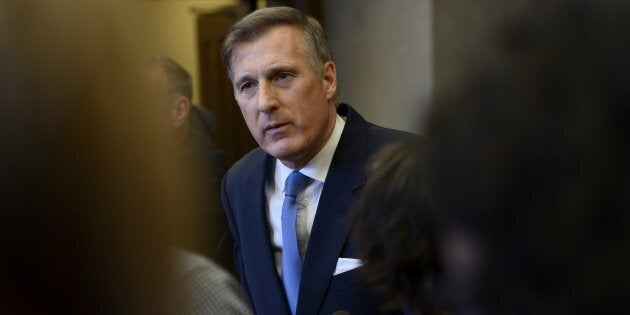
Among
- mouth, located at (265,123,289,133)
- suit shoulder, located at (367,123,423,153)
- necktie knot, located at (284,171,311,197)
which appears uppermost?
mouth, located at (265,123,289,133)

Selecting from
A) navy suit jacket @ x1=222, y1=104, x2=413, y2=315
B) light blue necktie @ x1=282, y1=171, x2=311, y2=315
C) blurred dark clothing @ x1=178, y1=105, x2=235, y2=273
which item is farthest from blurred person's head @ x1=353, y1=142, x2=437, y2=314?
blurred dark clothing @ x1=178, y1=105, x2=235, y2=273

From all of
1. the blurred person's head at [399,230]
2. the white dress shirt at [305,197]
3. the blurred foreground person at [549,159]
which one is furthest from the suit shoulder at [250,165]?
the blurred foreground person at [549,159]

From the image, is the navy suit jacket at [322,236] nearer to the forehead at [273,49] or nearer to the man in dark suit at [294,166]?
the man in dark suit at [294,166]

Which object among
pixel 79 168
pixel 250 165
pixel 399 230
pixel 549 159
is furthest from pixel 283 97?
pixel 549 159

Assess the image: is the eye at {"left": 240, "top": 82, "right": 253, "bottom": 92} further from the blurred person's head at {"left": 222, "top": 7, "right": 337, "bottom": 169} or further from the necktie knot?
the necktie knot

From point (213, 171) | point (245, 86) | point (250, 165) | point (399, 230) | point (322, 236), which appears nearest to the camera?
point (399, 230)

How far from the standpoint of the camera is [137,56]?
2.12 ft

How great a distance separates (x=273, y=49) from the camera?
203 cm

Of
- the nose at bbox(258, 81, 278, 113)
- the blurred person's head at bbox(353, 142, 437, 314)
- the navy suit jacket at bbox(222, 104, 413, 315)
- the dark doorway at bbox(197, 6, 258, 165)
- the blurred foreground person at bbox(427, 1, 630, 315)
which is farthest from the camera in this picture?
the dark doorway at bbox(197, 6, 258, 165)

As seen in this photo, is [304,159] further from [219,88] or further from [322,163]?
[219,88]

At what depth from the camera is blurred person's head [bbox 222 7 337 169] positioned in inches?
78.2

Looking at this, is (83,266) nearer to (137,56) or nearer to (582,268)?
(137,56)

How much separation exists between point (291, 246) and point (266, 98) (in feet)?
1.19

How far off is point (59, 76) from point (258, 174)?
1.52m
